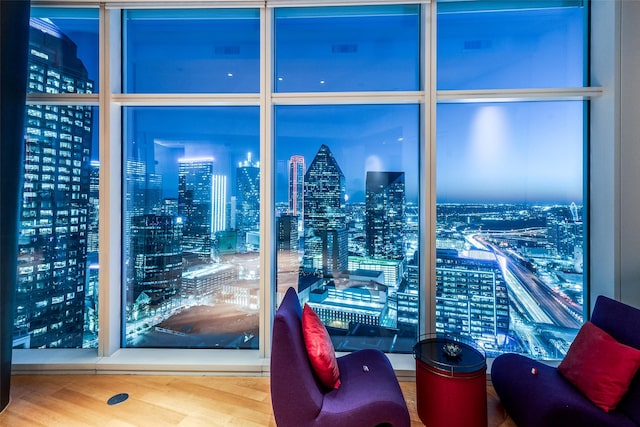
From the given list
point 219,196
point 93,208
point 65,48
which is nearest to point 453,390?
point 219,196

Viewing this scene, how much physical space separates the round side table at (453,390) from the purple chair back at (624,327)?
75 centimetres

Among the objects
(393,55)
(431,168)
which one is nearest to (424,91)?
(393,55)

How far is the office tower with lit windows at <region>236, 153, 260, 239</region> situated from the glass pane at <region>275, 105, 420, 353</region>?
0.22 m

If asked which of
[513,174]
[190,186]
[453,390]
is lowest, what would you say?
[453,390]

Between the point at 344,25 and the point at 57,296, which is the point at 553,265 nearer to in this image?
the point at 344,25

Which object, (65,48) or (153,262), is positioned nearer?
(65,48)

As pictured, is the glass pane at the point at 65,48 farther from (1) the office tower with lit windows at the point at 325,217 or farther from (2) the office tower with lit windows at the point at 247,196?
(1) the office tower with lit windows at the point at 325,217

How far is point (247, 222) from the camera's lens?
270cm

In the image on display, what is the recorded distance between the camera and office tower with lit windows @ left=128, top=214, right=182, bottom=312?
2.77 m

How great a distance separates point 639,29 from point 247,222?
399 centimetres

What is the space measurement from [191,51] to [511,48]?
3312mm

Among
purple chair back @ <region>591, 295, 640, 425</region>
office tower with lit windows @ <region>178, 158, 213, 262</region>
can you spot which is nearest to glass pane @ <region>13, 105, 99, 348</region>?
office tower with lit windows @ <region>178, 158, 213, 262</region>

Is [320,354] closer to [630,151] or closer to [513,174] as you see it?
[513,174]

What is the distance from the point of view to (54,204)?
2.62 meters
